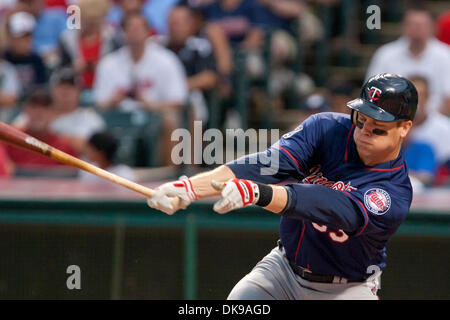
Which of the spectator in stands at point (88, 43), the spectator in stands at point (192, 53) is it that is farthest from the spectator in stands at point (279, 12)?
the spectator in stands at point (88, 43)

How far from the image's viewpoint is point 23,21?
8.14 meters

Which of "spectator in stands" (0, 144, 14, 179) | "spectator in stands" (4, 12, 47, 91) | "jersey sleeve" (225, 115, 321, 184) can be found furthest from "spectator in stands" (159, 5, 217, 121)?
"jersey sleeve" (225, 115, 321, 184)

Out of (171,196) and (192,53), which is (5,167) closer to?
(192,53)

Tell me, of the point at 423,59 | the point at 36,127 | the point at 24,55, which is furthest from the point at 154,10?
the point at 423,59

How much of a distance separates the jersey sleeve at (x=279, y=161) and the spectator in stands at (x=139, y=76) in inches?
129

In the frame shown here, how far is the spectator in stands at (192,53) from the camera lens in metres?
7.18

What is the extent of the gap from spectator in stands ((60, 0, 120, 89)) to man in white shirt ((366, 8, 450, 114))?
8.81 ft

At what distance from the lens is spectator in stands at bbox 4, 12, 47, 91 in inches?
311

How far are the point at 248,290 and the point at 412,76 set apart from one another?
128 inches

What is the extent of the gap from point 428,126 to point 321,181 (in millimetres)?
2853

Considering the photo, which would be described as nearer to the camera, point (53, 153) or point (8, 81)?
point (53, 153)

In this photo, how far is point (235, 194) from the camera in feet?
10.6

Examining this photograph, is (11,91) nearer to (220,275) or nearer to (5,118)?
(5,118)
